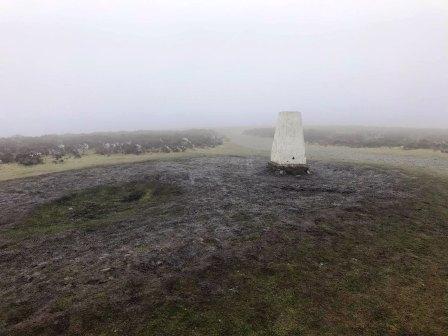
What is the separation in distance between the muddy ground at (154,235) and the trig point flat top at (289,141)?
65.8 inches

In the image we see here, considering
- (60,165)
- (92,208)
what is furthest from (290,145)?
(60,165)

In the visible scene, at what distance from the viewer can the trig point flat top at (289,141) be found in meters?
30.2

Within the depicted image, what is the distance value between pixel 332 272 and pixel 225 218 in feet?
24.9

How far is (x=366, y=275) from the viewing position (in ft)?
44.1

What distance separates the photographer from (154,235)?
17703mm

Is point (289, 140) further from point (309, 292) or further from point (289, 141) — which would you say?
point (309, 292)

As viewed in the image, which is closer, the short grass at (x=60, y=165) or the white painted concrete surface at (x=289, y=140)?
the white painted concrete surface at (x=289, y=140)

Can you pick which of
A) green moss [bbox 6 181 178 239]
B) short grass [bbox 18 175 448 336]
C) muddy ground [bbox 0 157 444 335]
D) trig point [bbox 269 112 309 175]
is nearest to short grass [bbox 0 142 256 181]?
muddy ground [bbox 0 157 444 335]

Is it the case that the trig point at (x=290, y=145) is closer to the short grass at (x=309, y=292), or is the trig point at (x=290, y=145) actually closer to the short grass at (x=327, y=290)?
the short grass at (x=309, y=292)

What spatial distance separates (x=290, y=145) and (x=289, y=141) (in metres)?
0.40

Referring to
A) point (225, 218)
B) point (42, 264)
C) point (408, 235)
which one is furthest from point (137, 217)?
point (408, 235)

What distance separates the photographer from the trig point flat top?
98.9 ft

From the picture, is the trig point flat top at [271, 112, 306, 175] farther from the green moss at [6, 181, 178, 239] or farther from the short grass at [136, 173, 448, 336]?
the short grass at [136, 173, 448, 336]

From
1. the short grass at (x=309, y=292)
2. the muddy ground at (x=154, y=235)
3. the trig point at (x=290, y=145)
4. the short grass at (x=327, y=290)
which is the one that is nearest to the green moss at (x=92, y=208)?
the muddy ground at (x=154, y=235)
